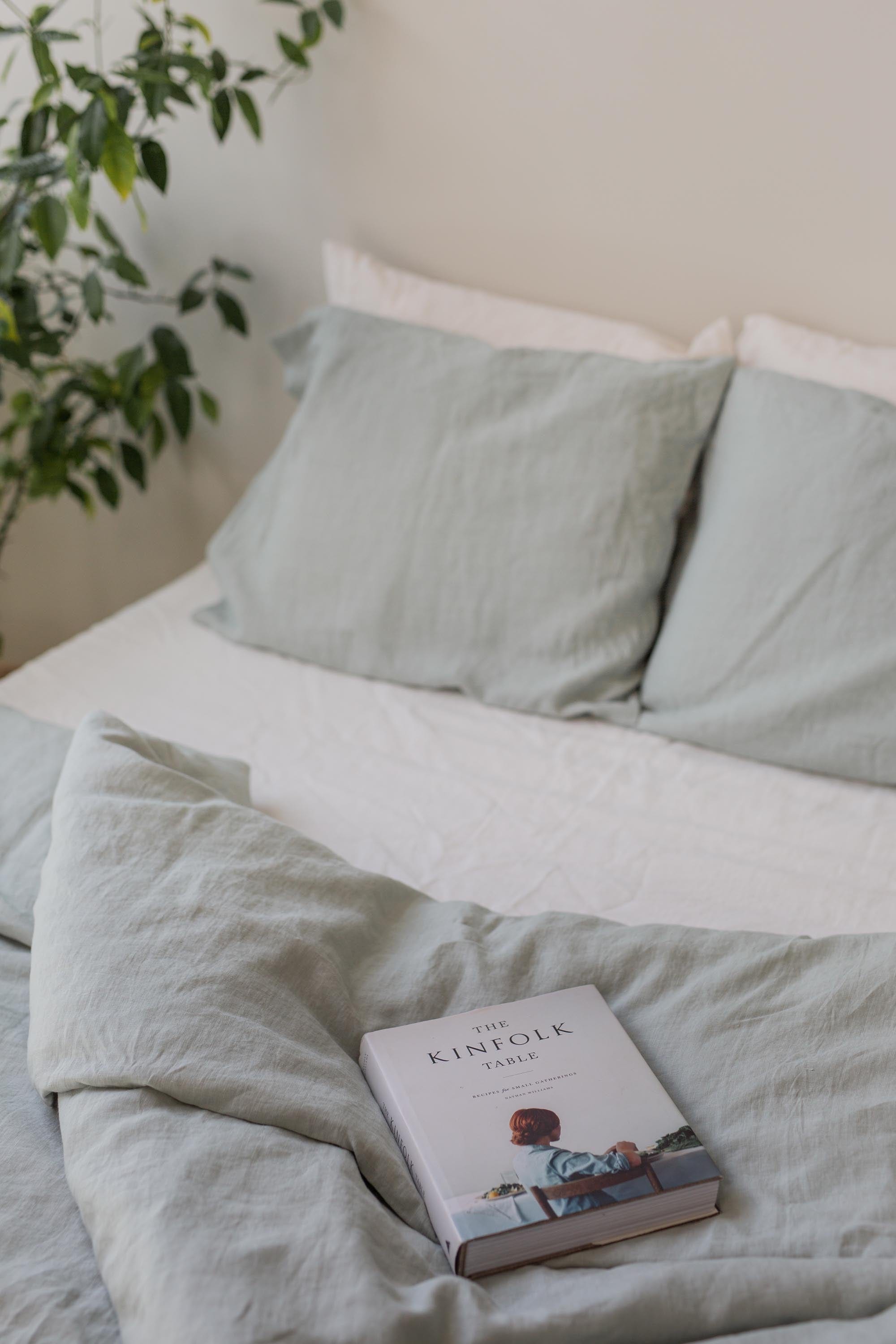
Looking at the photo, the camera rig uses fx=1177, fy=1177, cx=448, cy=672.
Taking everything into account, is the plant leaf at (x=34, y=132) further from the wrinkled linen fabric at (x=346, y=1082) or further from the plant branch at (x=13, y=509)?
the wrinkled linen fabric at (x=346, y=1082)

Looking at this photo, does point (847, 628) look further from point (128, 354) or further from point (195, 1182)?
point (128, 354)

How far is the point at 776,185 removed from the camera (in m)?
1.39

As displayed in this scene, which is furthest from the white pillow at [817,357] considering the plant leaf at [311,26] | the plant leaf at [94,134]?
the plant leaf at [94,134]

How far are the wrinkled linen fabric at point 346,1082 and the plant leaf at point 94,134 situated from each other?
0.73m

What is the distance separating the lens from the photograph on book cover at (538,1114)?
0.69 metres

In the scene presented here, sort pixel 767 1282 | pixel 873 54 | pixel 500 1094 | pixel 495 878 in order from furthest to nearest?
pixel 873 54 → pixel 495 878 → pixel 500 1094 → pixel 767 1282

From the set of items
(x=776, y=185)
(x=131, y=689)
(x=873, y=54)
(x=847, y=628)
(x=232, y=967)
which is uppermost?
(x=873, y=54)

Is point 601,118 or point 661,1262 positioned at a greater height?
point 601,118

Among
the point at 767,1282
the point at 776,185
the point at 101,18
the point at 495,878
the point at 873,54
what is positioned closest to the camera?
the point at 767,1282

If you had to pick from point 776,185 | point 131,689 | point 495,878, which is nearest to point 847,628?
point 495,878

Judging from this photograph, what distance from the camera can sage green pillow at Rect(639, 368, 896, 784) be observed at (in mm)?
1174

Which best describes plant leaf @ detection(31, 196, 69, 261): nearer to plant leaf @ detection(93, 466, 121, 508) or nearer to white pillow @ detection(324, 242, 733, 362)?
white pillow @ detection(324, 242, 733, 362)

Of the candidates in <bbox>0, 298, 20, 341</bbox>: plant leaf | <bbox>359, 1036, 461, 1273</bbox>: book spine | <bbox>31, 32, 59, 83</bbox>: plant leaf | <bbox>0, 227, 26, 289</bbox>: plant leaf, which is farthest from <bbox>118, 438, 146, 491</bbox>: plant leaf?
<bbox>359, 1036, 461, 1273</bbox>: book spine

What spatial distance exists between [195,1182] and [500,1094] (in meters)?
0.21
